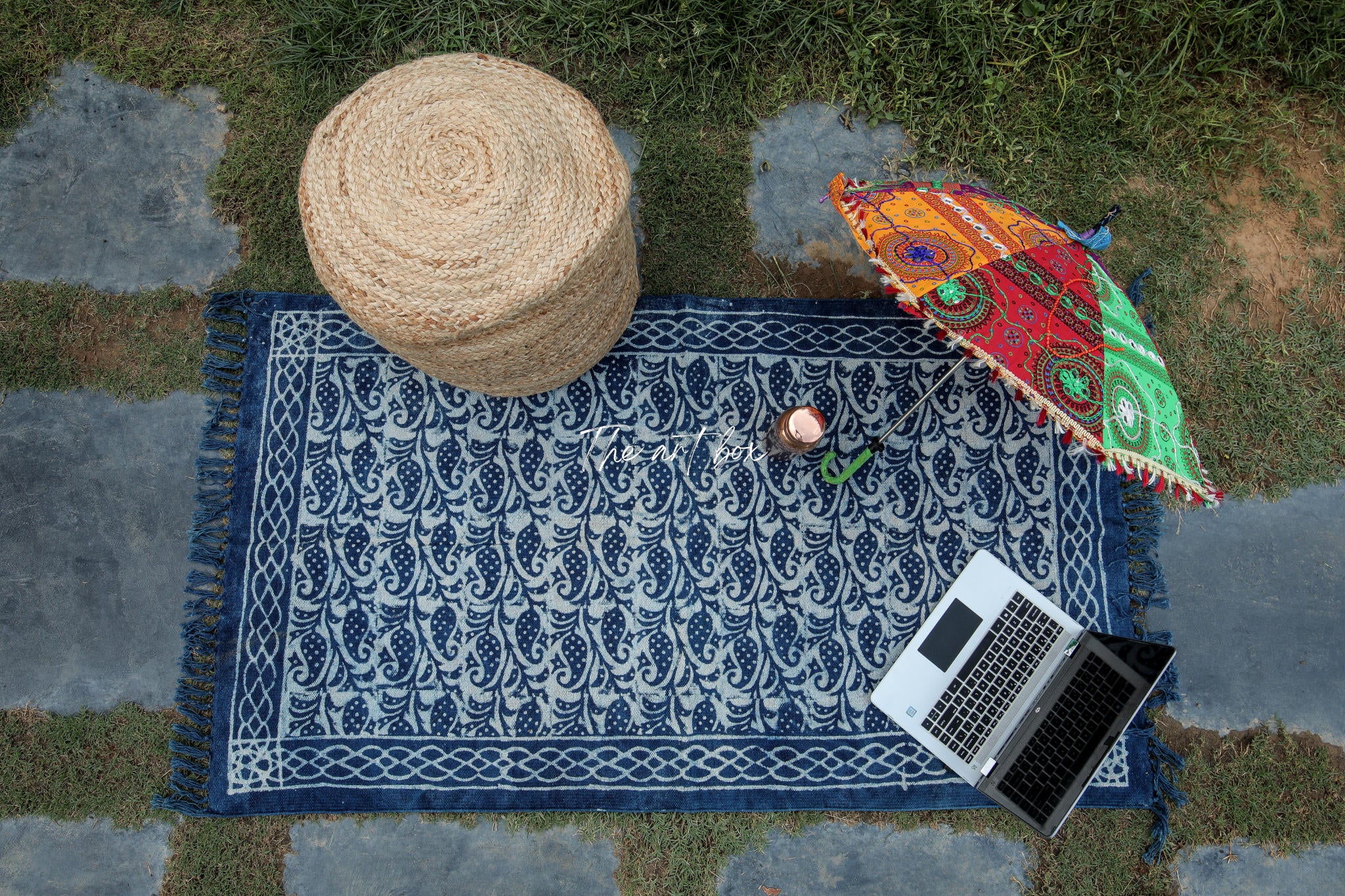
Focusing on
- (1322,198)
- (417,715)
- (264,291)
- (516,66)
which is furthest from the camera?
(1322,198)

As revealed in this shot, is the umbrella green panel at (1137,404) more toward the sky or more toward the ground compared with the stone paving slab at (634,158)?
more toward the sky

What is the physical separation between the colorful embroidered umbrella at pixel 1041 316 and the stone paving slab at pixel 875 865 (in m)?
1.49

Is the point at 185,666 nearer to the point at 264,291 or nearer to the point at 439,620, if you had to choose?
the point at 439,620

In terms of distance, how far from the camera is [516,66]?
6.40 feet

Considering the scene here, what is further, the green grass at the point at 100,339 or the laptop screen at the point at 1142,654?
the green grass at the point at 100,339

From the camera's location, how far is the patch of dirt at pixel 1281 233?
9.39 ft

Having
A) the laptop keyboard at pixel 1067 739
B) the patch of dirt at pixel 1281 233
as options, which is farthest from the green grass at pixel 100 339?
the patch of dirt at pixel 1281 233

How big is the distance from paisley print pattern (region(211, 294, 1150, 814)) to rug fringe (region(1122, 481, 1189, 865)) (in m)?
0.07

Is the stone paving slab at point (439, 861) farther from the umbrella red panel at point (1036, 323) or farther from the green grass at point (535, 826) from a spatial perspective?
the umbrella red panel at point (1036, 323)

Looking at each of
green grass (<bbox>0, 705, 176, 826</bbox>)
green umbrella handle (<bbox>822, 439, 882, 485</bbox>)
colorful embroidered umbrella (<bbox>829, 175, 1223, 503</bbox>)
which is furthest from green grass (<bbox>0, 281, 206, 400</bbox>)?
colorful embroidered umbrella (<bbox>829, 175, 1223, 503</bbox>)

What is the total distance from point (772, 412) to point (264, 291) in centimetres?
191

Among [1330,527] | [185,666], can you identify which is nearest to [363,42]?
[185,666]

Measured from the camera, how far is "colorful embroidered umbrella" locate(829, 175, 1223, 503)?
1808mm

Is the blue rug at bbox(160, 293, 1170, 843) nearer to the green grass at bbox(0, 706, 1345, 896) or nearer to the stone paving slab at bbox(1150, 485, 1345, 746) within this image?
the green grass at bbox(0, 706, 1345, 896)
